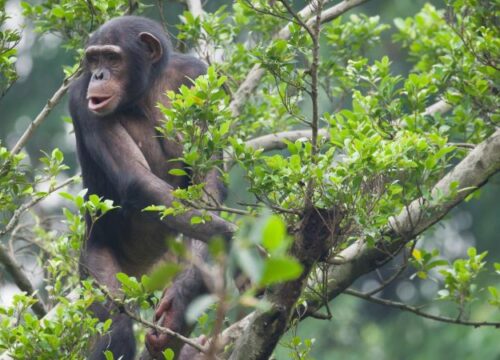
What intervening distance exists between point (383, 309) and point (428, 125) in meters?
14.8

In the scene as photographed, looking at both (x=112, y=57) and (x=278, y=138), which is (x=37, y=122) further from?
(x=278, y=138)

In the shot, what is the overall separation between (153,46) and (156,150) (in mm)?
645

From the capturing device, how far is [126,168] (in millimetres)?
5438

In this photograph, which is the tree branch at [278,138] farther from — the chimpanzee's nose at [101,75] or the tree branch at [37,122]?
the tree branch at [37,122]

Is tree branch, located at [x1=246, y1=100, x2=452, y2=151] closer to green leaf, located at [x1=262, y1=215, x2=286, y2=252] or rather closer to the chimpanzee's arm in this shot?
the chimpanzee's arm

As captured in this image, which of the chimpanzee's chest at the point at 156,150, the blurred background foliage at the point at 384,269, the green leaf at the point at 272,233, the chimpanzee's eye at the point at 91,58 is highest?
the green leaf at the point at 272,233

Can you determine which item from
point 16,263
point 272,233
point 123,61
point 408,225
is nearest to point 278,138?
point 123,61

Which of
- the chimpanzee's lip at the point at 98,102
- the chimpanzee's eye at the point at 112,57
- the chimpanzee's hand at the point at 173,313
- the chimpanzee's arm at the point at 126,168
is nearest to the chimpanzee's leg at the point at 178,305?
the chimpanzee's hand at the point at 173,313

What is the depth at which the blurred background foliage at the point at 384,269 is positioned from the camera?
17594 mm

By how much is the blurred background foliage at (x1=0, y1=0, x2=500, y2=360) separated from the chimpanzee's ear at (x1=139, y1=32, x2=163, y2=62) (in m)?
11.1

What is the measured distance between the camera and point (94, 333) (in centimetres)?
420

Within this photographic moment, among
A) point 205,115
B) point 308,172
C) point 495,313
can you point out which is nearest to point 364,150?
point 308,172

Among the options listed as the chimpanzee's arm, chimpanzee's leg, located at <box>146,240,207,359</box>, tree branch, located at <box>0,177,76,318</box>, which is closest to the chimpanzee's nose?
the chimpanzee's arm

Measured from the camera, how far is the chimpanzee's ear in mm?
5891
